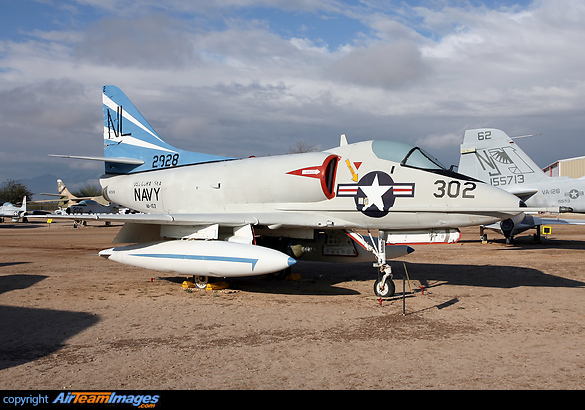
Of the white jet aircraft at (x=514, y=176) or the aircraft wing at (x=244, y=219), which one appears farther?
the white jet aircraft at (x=514, y=176)

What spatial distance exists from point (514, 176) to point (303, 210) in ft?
48.8

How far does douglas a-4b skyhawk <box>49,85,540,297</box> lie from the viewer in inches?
325

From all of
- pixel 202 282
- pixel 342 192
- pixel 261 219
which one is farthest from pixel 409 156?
pixel 202 282

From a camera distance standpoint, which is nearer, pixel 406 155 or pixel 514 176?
pixel 406 155

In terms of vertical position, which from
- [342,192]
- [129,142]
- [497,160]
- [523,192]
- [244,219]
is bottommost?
[244,219]

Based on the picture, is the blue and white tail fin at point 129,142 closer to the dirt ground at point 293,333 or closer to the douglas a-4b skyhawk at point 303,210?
the douglas a-4b skyhawk at point 303,210

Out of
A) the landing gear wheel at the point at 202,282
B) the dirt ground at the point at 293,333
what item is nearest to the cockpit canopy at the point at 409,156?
the dirt ground at the point at 293,333

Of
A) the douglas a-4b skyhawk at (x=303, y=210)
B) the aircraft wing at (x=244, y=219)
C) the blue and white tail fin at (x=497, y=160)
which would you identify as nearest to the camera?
the douglas a-4b skyhawk at (x=303, y=210)

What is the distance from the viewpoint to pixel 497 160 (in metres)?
20.7

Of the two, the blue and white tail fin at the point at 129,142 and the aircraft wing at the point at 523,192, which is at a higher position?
the blue and white tail fin at the point at 129,142

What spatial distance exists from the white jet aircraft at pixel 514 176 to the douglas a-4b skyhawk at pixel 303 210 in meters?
12.0

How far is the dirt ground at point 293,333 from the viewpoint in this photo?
4645 mm

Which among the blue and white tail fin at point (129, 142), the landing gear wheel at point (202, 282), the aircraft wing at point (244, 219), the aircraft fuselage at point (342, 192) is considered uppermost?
the blue and white tail fin at point (129, 142)

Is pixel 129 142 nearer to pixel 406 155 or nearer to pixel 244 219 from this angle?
pixel 244 219
